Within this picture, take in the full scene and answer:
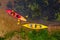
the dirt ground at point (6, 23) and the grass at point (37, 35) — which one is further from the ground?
the dirt ground at point (6, 23)

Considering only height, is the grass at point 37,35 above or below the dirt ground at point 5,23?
below

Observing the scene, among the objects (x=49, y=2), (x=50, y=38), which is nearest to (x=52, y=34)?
(x=50, y=38)

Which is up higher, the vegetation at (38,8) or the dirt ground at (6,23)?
the vegetation at (38,8)

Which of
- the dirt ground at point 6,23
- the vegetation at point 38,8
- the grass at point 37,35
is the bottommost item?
the grass at point 37,35

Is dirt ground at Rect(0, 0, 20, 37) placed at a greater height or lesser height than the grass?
greater

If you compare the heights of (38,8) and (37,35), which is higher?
(38,8)

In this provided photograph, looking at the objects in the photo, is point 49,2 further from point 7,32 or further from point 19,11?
point 7,32

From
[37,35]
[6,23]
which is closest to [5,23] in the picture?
[6,23]

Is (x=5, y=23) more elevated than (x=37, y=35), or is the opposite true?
(x=5, y=23)

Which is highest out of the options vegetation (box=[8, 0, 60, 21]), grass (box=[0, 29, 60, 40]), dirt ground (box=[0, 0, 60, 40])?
vegetation (box=[8, 0, 60, 21])

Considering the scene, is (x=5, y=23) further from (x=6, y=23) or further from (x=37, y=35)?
(x=37, y=35)

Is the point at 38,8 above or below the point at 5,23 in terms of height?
above

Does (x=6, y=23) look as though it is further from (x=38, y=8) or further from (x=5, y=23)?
(x=38, y=8)

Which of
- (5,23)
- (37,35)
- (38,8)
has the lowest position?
(37,35)
